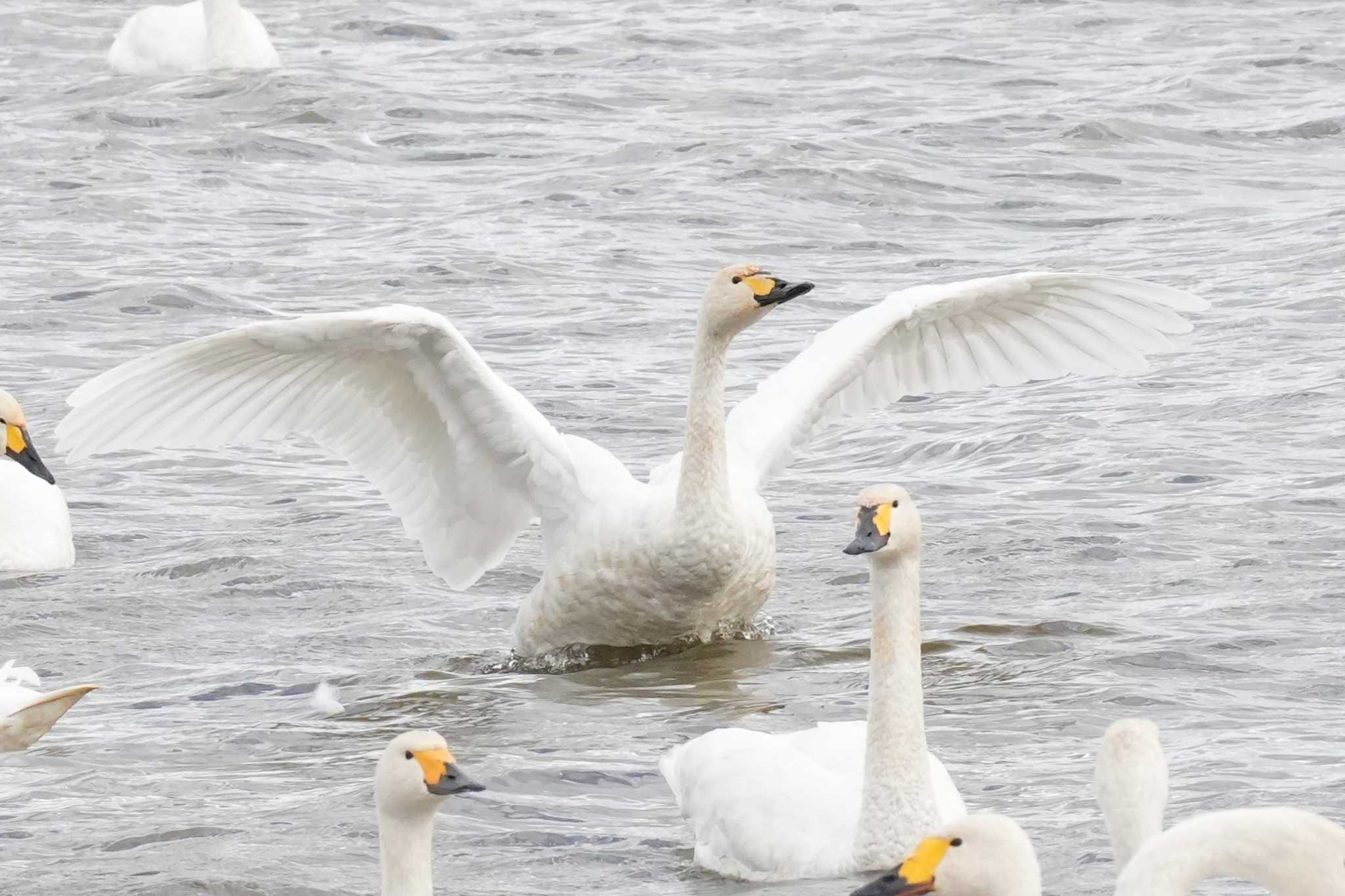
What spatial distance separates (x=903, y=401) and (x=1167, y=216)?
4.27 meters

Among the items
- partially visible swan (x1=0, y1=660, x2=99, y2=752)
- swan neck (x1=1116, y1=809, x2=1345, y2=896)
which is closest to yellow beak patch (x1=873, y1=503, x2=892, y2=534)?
swan neck (x1=1116, y1=809, x2=1345, y2=896)

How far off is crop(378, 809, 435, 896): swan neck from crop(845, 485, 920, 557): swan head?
1.44 m

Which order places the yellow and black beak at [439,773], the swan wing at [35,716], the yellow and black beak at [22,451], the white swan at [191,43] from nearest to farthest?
1. the yellow and black beak at [439,773]
2. the swan wing at [35,716]
3. the yellow and black beak at [22,451]
4. the white swan at [191,43]

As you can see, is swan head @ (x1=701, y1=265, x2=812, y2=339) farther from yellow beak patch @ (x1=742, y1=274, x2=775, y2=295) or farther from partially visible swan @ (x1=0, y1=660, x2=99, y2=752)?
partially visible swan @ (x1=0, y1=660, x2=99, y2=752)

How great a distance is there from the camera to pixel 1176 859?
5660mm

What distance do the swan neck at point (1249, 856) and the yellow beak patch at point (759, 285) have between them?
13.1ft

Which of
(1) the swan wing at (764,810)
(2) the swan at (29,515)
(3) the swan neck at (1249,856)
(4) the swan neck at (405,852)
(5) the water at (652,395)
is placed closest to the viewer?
(3) the swan neck at (1249,856)

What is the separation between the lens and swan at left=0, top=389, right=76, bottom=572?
11.4 m

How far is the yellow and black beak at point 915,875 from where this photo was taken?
18.6 feet

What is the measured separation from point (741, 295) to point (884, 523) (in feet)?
7.38

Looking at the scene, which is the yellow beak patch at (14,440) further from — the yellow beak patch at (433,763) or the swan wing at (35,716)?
the yellow beak patch at (433,763)

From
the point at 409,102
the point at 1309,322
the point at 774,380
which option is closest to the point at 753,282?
the point at 774,380

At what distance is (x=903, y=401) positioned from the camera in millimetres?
14227

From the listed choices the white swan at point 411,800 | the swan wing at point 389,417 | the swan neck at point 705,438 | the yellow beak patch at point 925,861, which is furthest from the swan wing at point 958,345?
the yellow beak patch at point 925,861
